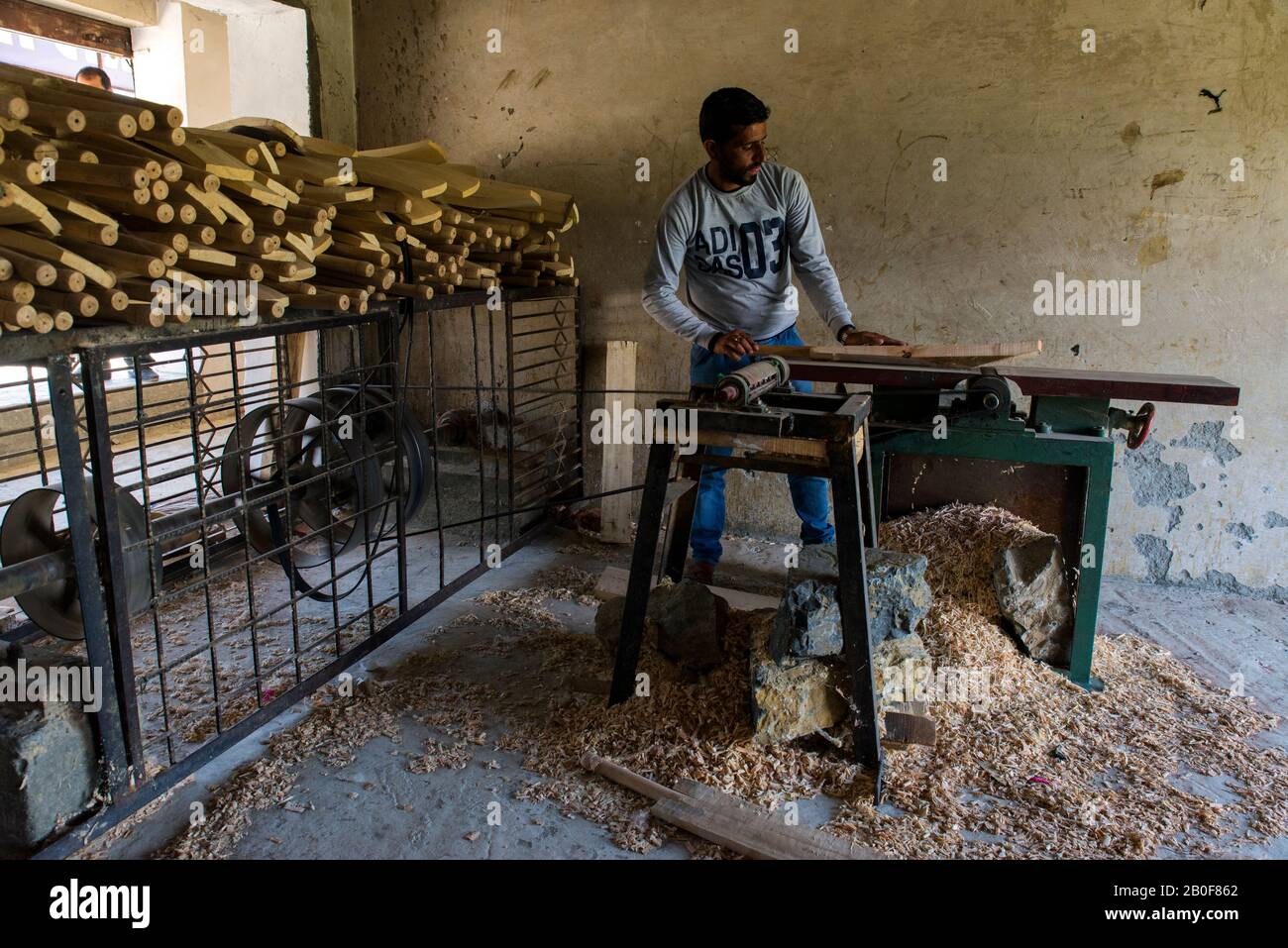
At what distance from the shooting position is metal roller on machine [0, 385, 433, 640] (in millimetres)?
2504

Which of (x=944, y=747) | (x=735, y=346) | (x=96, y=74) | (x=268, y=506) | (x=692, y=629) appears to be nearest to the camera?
(x=944, y=747)

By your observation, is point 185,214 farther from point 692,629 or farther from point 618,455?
point 618,455

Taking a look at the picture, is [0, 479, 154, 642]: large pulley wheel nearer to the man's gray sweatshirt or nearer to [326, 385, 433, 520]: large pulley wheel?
[326, 385, 433, 520]: large pulley wheel

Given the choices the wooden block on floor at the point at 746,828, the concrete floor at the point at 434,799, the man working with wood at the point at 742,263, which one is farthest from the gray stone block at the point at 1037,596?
the wooden block on floor at the point at 746,828

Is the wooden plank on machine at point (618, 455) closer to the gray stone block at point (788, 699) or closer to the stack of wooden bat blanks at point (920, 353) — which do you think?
the stack of wooden bat blanks at point (920, 353)

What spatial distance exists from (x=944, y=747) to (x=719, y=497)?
5.08 ft

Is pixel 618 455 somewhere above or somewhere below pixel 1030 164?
below

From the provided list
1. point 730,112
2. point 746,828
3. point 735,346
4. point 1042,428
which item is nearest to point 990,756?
point 746,828

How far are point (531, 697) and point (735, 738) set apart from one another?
750 mm

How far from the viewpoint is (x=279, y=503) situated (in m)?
3.68

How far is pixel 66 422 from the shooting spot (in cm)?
215

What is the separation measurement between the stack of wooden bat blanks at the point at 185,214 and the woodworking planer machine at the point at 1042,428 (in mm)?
1513

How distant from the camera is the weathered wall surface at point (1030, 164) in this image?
3.72 metres

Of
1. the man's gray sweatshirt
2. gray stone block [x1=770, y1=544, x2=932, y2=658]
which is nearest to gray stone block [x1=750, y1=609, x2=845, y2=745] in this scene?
gray stone block [x1=770, y1=544, x2=932, y2=658]
